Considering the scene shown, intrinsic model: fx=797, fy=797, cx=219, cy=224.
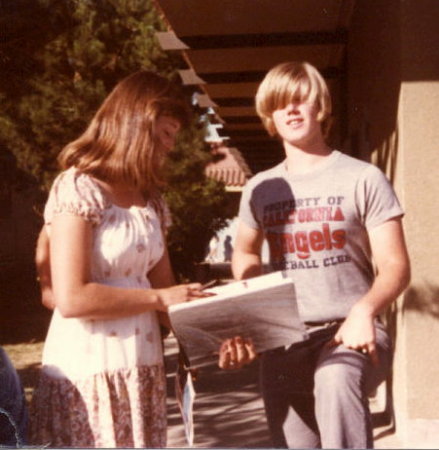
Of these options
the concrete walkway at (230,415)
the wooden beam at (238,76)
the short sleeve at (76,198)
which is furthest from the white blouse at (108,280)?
the wooden beam at (238,76)

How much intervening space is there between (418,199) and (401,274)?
1656 mm

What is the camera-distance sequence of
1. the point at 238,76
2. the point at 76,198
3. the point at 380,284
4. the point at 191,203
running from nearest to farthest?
the point at 76,198 → the point at 380,284 → the point at 238,76 → the point at 191,203

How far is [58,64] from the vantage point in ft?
11.9

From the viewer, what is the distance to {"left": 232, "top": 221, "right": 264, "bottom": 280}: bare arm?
1.92 meters

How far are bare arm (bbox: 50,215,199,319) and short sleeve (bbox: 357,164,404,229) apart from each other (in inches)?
16.1

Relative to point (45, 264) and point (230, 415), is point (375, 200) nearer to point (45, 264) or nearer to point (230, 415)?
point (45, 264)

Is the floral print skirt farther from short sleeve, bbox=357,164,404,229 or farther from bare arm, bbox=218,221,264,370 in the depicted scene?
short sleeve, bbox=357,164,404,229

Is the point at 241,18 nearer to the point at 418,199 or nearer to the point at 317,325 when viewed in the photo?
the point at 418,199

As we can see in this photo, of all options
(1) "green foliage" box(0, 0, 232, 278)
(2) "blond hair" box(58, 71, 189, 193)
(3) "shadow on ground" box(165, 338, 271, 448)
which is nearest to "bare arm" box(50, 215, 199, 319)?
(2) "blond hair" box(58, 71, 189, 193)

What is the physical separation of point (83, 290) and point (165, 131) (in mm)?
385

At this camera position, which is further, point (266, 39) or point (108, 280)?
point (266, 39)

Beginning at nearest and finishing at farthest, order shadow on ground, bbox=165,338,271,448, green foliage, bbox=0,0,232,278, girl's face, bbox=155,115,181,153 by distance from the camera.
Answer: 1. girl's face, bbox=155,115,181,153
2. green foliage, bbox=0,0,232,278
3. shadow on ground, bbox=165,338,271,448

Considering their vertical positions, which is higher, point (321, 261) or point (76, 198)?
point (76, 198)

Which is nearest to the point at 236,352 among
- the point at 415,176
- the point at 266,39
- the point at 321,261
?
the point at 321,261
